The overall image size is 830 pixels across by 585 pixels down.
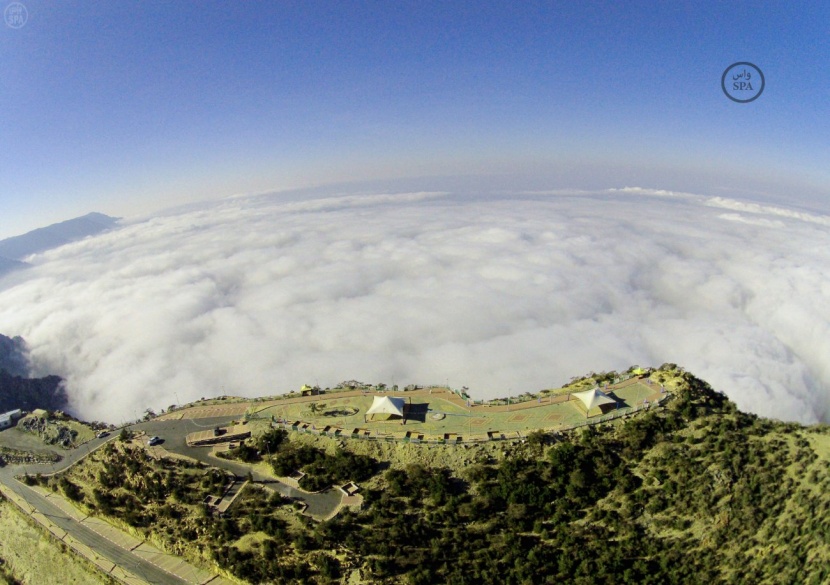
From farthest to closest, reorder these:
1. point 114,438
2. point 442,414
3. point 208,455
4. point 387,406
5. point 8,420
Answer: point 8,420 → point 114,438 → point 442,414 → point 387,406 → point 208,455

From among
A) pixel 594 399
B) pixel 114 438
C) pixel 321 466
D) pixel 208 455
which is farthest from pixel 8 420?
pixel 594 399

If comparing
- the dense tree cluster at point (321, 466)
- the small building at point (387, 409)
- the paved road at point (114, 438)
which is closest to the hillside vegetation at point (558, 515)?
the dense tree cluster at point (321, 466)

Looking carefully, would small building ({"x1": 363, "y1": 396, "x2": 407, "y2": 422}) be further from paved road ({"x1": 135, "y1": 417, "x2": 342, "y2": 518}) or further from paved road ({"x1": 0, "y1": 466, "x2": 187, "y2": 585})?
paved road ({"x1": 0, "y1": 466, "x2": 187, "y2": 585})

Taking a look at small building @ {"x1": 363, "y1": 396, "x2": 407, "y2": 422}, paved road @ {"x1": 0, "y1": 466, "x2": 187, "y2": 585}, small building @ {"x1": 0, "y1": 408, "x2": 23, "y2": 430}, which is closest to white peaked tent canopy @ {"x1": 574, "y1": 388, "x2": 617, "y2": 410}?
small building @ {"x1": 363, "y1": 396, "x2": 407, "y2": 422}

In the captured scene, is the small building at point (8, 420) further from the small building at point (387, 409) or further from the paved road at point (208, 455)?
the small building at point (387, 409)

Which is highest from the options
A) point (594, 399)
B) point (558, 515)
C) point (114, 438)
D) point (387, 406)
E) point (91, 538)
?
point (387, 406)

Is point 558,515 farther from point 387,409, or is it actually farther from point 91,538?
point 91,538

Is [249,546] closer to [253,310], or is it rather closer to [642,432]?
[642,432]
